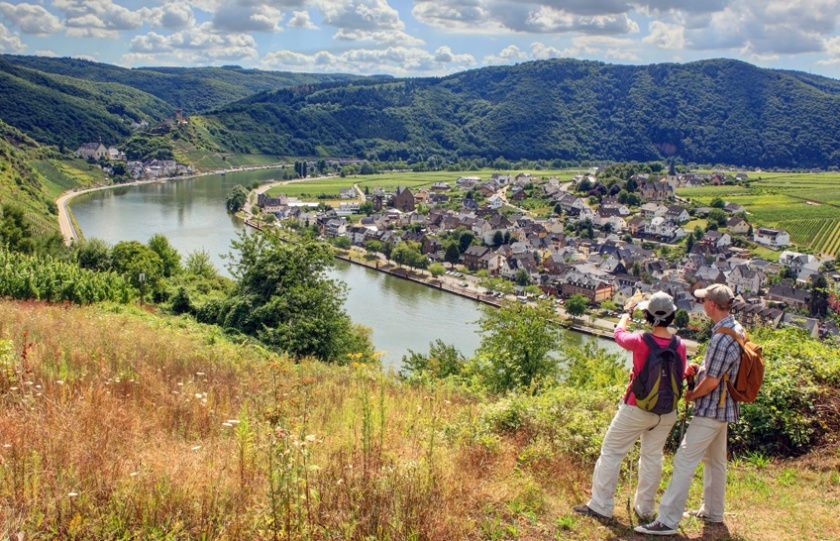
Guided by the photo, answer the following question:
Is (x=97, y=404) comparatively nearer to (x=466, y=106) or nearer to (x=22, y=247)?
(x=22, y=247)

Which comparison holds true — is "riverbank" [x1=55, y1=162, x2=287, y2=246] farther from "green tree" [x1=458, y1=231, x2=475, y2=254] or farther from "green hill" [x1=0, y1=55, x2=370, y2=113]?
"green hill" [x1=0, y1=55, x2=370, y2=113]

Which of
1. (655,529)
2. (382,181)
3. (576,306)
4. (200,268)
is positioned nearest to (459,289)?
(576,306)

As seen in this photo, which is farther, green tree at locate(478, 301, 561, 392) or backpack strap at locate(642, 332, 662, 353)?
green tree at locate(478, 301, 561, 392)

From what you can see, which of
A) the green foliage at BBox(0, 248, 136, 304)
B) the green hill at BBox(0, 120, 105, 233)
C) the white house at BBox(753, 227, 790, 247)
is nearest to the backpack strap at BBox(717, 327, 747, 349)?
the green foliage at BBox(0, 248, 136, 304)

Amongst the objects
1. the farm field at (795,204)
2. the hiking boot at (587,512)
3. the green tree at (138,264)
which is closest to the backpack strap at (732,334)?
the hiking boot at (587,512)

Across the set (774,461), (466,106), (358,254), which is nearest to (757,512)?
(774,461)
